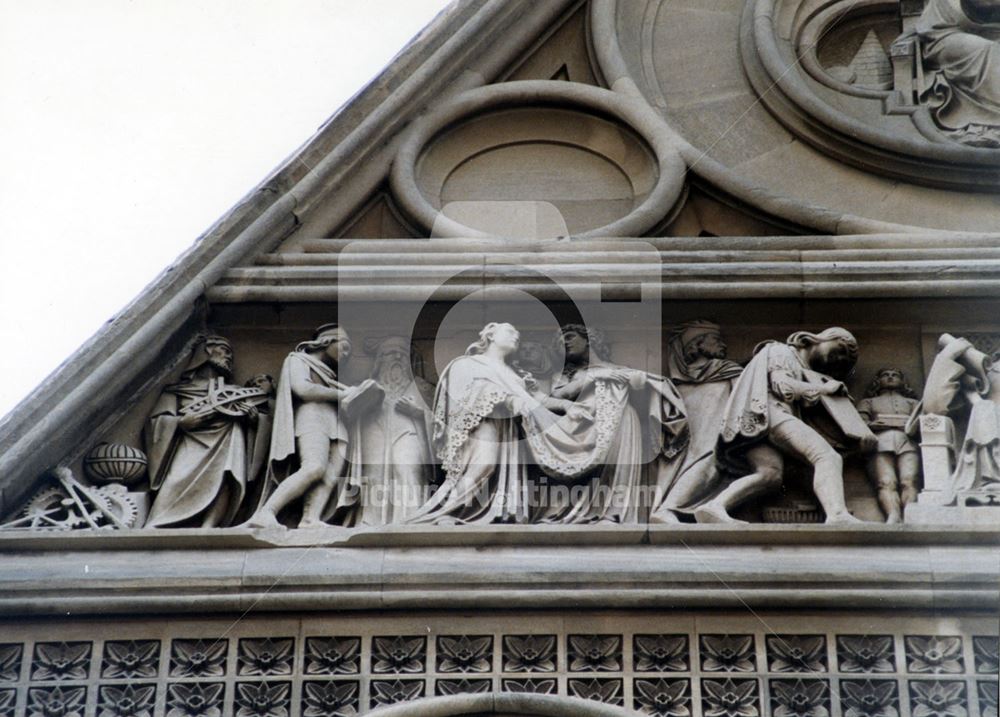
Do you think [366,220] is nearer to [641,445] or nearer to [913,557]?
[641,445]

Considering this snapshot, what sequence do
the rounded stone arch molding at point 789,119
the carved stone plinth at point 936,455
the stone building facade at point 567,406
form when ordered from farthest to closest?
the rounded stone arch molding at point 789,119 → the carved stone plinth at point 936,455 → the stone building facade at point 567,406

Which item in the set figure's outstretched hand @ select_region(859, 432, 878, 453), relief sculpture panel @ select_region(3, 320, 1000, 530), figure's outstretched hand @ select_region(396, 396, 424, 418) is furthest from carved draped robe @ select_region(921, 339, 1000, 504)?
figure's outstretched hand @ select_region(396, 396, 424, 418)

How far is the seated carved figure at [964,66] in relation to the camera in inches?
517

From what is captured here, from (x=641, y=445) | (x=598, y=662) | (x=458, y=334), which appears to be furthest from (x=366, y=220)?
(x=598, y=662)

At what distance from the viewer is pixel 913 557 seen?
1120 cm

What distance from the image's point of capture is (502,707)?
1097cm

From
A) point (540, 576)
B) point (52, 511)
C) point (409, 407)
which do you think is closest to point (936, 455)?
point (540, 576)

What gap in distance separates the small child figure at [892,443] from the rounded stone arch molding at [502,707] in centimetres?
160

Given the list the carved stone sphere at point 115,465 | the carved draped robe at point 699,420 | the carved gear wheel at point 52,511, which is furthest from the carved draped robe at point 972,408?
the carved gear wheel at point 52,511

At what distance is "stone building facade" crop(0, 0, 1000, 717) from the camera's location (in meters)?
11.1

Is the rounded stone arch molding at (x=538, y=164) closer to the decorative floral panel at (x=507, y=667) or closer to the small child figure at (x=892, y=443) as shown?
the small child figure at (x=892, y=443)

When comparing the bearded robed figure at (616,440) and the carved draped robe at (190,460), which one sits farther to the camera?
the carved draped robe at (190,460)

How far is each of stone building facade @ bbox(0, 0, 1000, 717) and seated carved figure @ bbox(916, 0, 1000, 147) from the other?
0.02 m

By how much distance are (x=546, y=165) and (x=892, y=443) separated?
257 centimetres
